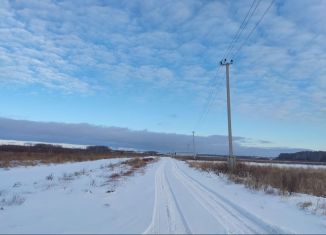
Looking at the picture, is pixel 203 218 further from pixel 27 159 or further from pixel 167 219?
pixel 27 159

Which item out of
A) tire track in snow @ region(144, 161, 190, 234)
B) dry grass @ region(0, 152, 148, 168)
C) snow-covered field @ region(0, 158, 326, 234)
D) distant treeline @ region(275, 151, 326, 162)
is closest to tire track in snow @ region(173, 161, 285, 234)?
snow-covered field @ region(0, 158, 326, 234)

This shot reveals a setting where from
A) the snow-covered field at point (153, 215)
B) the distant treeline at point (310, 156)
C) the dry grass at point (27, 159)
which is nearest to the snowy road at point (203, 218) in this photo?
the snow-covered field at point (153, 215)

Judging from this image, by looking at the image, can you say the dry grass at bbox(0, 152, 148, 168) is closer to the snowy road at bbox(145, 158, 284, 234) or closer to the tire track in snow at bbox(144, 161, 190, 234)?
A: the tire track in snow at bbox(144, 161, 190, 234)

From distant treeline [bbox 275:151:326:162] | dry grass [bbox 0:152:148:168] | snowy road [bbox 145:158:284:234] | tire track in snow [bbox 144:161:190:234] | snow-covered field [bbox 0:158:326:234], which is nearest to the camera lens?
tire track in snow [bbox 144:161:190:234]

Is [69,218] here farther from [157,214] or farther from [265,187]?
[265,187]

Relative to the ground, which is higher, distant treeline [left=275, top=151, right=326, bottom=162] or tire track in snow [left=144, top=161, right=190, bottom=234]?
distant treeline [left=275, top=151, right=326, bottom=162]

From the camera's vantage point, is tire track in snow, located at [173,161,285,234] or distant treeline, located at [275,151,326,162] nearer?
tire track in snow, located at [173,161,285,234]

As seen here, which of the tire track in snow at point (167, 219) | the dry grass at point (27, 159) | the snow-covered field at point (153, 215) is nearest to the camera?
the tire track in snow at point (167, 219)

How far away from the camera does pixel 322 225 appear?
9.20m

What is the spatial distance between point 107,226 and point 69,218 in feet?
4.79

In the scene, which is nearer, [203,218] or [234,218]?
[203,218]

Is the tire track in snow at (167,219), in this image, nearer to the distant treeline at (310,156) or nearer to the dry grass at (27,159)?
the dry grass at (27,159)

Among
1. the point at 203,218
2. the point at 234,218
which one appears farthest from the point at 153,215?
the point at 234,218

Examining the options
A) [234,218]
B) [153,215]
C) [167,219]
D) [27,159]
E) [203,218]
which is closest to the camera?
[167,219]
